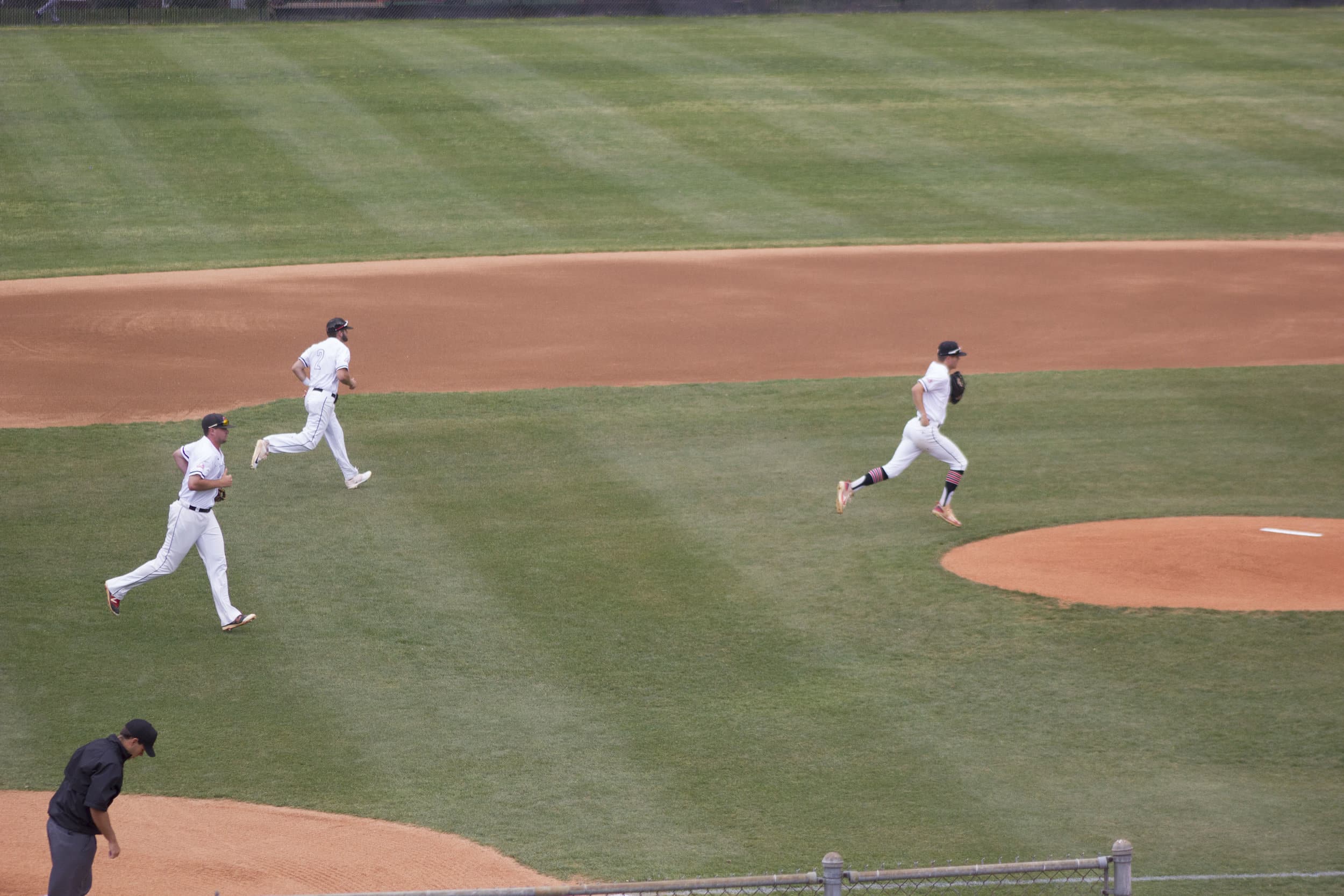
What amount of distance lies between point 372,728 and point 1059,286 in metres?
16.7

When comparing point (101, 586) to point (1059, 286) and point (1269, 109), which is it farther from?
point (1269, 109)

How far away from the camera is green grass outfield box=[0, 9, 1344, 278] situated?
92.4 ft

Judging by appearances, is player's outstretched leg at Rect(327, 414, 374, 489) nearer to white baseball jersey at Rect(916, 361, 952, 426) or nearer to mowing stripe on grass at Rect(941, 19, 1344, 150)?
white baseball jersey at Rect(916, 361, 952, 426)

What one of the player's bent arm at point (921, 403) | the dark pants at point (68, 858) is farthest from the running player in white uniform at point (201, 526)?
the player's bent arm at point (921, 403)

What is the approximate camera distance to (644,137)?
33125mm

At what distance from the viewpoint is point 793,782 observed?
31.0 ft

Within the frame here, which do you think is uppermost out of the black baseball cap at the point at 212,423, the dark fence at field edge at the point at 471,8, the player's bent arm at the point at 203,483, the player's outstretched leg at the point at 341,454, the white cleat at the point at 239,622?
the dark fence at field edge at the point at 471,8

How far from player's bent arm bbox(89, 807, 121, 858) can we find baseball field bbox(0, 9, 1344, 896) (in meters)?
0.96

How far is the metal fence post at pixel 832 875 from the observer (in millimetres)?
6176

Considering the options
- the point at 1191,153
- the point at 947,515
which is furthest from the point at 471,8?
the point at 947,515

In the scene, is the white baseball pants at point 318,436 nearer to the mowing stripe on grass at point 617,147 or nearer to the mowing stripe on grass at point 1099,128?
the mowing stripe on grass at point 617,147

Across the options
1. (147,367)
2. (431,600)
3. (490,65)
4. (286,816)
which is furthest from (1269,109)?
(286,816)

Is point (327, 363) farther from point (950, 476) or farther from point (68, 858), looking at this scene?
point (68, 858)

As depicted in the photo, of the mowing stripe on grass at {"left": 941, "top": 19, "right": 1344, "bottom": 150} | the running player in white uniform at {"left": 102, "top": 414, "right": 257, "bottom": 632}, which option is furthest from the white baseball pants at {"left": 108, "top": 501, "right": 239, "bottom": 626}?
the mowing stripe on grass at {"left": 941, "top": 19, "right": 1344, "bottom": 150}
